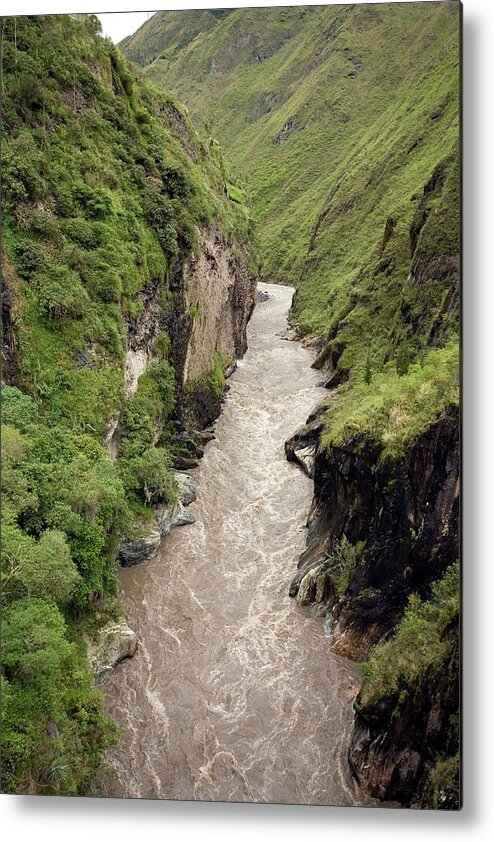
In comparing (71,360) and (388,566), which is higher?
(71,360)

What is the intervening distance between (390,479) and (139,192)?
11.6 metres

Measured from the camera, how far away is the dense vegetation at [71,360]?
885 centimetres

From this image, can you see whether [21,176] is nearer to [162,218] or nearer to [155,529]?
[162,218]

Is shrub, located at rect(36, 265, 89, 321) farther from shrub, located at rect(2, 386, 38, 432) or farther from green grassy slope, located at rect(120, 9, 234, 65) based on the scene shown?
green grassy slope, located at rect(120, 9, 234, 65)

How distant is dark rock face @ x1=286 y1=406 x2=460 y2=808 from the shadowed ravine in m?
0.48

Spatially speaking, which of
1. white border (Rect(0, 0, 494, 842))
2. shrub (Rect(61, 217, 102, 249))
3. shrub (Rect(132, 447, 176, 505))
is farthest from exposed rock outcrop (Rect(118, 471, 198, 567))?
white border (Rect(0, 0, 494, 842))

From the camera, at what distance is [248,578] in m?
14.6

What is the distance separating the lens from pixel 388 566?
10820 millimetres

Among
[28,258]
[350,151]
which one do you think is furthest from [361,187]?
[28,258]

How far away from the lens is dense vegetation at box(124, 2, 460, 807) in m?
9.09

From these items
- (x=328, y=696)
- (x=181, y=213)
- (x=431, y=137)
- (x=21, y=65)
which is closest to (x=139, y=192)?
(x=181, y=213)

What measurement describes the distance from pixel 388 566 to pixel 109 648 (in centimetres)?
515

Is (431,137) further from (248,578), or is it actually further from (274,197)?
(274,197)

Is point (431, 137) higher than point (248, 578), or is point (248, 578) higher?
point (431, 137)
